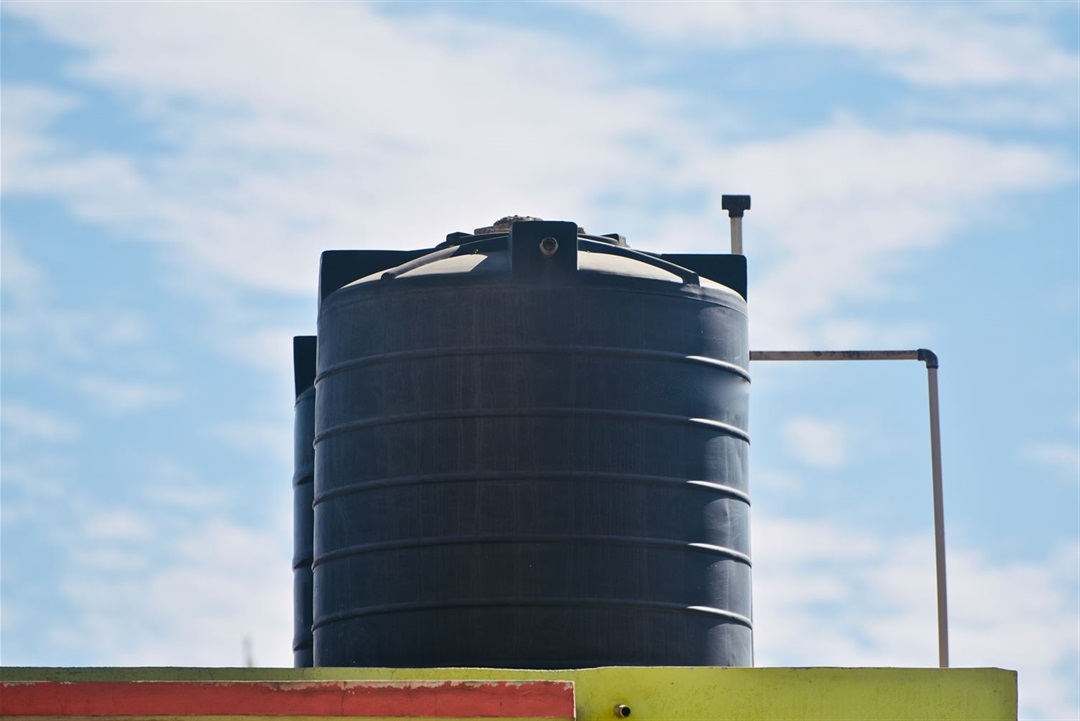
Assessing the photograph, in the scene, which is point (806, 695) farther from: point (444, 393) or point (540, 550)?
point (444, 393)

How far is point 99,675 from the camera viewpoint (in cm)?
713

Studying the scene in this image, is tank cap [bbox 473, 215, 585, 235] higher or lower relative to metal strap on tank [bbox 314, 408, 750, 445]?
higher

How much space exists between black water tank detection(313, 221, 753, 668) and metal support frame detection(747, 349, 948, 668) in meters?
1.60

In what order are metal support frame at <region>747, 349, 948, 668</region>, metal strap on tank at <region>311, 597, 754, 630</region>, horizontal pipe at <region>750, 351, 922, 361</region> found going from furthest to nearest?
horizontal pipe at <region>750, 351, 922, 361</region>
metal support frame at <region>747, 349, 948, 668</region>
metal strap on tank at <region>311, 597, 754, 630</region>

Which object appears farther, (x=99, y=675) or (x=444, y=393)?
(x=444, y=393)

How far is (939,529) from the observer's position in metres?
10.5

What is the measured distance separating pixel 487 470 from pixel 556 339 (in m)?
0.76

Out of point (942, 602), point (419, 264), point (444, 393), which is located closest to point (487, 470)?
point (444, 393)

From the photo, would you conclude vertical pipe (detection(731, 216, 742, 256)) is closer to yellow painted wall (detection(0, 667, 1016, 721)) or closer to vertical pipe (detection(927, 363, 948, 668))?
vertical pipe (detection(927, 363, 948, 668))

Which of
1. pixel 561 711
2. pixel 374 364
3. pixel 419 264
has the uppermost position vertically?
pixel 419 264

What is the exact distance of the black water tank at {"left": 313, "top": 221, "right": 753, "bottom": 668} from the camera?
8648 mm

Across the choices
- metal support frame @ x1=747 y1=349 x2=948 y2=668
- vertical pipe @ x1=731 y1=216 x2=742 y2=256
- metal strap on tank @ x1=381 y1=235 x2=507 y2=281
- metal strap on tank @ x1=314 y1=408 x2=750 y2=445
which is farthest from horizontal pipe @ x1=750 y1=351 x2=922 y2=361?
metal strap on tank @ x1=381 y1=235 x2=507 y2=281

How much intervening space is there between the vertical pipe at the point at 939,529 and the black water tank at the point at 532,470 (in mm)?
1577

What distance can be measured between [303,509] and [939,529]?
3.89 meters
